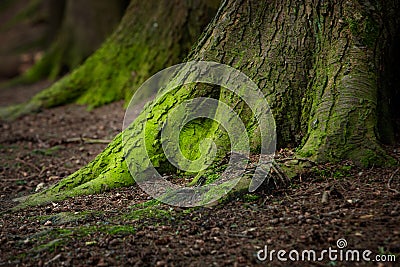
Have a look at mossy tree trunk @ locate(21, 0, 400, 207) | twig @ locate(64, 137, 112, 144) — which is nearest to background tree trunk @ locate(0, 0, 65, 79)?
twig @ locate(64, 137, 112, 144)

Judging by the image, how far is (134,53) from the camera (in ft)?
24.8

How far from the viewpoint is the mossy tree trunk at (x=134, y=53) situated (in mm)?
7062

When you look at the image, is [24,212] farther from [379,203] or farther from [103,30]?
[103,30]

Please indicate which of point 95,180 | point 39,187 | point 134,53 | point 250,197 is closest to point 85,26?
point 134,53

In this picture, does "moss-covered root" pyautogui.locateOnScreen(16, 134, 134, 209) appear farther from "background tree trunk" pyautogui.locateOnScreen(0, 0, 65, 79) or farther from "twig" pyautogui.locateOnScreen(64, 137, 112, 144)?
"background tree trunk" pyautogui.locateOnScreen(0, 0, 65, 79)

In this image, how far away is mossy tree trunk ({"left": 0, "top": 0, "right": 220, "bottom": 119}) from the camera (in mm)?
7062

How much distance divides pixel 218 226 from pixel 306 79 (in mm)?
1518

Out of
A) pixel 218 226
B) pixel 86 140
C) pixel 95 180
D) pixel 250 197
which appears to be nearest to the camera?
pixel 218 226

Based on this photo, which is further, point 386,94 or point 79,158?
point 79,158

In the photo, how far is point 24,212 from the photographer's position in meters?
3.94

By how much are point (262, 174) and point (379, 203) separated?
2.69 feet

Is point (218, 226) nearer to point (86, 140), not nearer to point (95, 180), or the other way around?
point (95, 180)

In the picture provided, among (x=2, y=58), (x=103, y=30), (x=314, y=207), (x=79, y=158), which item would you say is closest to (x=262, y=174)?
(x=314, y=207)

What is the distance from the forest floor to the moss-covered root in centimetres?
11
